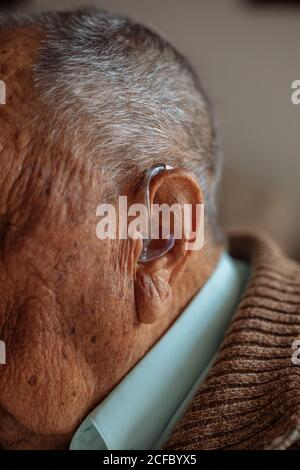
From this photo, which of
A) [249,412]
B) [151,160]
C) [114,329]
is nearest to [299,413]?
[249,412]

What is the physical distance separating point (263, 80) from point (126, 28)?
1.34 meters

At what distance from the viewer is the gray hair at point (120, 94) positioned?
2.32 ft

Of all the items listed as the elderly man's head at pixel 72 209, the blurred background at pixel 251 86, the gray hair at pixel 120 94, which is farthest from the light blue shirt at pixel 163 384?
the blurred background at pixel 251 86

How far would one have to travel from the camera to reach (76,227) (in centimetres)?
70

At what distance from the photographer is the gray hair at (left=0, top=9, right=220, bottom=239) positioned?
708 millimetres

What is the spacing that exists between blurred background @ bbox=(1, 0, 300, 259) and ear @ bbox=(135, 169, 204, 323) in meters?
1.13

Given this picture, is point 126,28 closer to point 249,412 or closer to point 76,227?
point 76,227

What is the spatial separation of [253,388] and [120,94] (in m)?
0.39

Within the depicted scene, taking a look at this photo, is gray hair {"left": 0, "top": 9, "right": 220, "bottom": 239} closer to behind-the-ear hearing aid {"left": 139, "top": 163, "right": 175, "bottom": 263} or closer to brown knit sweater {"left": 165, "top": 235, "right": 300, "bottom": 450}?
behind-the-ear hearing aid {"left": 139, "top": 163, "right": 175, "bottom": 263}

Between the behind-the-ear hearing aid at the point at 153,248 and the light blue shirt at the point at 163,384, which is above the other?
the behind-the-ear hearing aid at the point at 153,248

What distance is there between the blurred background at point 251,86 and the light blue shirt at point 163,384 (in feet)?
3.37

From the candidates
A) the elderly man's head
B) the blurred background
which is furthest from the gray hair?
the blurred background

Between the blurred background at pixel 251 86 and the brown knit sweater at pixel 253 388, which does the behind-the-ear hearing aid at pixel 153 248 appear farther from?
the blurred background at pixel 251 86
